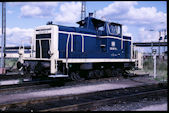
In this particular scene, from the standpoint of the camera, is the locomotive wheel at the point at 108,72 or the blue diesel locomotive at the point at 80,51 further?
the locomotive wheel at the point at 108,72

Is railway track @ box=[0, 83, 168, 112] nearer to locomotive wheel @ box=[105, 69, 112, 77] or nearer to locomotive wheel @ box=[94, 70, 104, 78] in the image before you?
locomotive wheel @ box=[94, 70, 104, 78]

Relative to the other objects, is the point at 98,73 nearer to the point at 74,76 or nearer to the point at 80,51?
the point at 74,76

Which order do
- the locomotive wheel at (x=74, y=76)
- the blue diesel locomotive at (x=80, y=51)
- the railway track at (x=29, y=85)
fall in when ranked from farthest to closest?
the locomotive wheel at (x=74, y=76)
the blue diesel locomotive at (x=80, y=51)
the railway track at (x=29, y=85)

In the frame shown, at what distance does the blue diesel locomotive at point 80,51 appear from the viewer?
11.5m

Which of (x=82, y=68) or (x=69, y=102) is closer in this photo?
(x=69, y=102)

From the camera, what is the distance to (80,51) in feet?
42.1

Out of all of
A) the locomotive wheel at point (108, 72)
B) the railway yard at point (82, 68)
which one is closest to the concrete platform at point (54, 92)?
the railway yard at point (82, 68)

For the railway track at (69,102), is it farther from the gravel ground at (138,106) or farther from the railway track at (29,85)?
the railway track at (29,85)

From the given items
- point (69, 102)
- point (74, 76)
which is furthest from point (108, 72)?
point (69, 102)

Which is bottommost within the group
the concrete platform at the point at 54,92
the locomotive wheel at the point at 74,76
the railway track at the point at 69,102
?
the concrete platform at the point at 54,92

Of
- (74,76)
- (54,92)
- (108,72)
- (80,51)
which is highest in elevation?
(80,51)

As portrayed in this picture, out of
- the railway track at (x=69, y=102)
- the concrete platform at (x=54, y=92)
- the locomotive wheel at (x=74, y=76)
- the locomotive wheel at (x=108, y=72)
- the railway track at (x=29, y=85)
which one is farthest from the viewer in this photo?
the locomotive wheel at (x=108, y=72)

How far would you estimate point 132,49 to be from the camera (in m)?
16.4

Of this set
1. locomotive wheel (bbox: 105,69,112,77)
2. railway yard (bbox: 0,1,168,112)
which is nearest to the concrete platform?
railway yard (bbox: 0,1,168,112)
